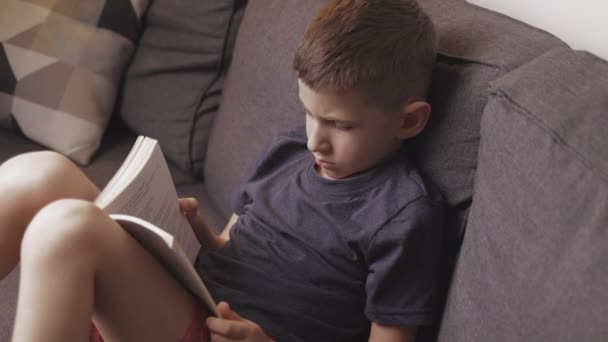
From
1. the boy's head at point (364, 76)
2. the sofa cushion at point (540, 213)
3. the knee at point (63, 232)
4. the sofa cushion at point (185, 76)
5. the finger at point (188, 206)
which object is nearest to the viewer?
the sofa cushion at point (540, 213)

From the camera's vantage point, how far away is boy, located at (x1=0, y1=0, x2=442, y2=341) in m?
0.73

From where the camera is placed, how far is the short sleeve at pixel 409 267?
81 centimetres

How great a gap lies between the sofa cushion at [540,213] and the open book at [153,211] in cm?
33

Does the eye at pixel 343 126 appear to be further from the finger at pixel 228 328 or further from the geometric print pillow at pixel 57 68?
the geometric print pillow at pixel 57 68

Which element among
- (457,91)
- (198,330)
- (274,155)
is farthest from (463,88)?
(198,330)

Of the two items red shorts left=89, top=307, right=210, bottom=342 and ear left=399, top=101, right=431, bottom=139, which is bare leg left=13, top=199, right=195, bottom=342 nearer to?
red shorts left=89, top=307, right=210, bottom=342

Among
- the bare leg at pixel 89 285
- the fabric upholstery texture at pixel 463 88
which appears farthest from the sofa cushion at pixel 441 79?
the bare leg at pixel 89 285

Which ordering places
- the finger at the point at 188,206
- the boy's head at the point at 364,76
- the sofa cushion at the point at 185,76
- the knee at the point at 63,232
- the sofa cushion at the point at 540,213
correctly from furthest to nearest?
the sofa cushion at the point at 185,76
the finger at the point at 188,206
the boy's head at the point at 364,76
the knee at the point at 63,232
the sofa cushion at the point at 540,213

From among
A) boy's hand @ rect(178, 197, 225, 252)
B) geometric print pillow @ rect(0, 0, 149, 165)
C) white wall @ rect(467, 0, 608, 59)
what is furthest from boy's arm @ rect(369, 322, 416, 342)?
geometric print pillow @ rect(0, 0, 149, 165)

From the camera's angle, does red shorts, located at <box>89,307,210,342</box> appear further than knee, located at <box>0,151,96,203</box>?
No

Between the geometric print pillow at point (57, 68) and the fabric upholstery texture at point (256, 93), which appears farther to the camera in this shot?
the geometric print pillow at point (57, 68)

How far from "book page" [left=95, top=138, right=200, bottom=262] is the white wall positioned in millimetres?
613

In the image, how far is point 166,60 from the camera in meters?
1.47

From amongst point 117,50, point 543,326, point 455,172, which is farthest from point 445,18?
point 117,50
